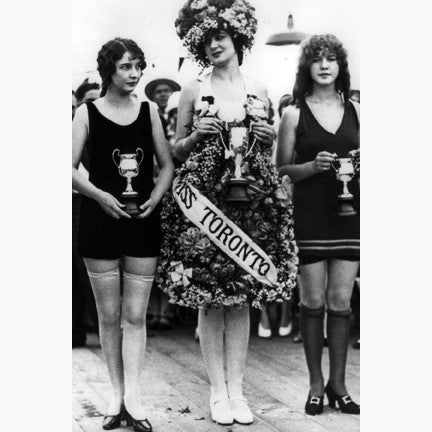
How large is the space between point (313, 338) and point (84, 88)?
56.6 inches

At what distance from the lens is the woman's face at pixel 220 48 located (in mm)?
3451

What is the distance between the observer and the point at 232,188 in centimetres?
340

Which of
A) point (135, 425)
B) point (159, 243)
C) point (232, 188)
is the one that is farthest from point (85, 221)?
point (135, 425)

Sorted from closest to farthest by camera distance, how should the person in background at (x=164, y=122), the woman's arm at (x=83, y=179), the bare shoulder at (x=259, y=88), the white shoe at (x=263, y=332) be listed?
the woman's arm at (x=83, y=179)
the bare shoulder at (x=259, y=88)
the person in background at (x=164, y=122)
the white shoe at (x=263, y=332)

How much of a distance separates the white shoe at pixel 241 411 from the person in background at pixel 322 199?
0.93ft

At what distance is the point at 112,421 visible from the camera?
11.2 feet

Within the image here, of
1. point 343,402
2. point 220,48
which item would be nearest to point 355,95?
point 220,48

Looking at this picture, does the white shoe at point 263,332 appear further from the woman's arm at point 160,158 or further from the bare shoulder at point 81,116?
the bare shoulder at point 81,116

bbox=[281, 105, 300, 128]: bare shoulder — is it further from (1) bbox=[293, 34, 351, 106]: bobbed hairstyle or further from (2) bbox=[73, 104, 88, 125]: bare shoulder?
(2) bbox=[73, 104, 88, 125]: bare shoulder

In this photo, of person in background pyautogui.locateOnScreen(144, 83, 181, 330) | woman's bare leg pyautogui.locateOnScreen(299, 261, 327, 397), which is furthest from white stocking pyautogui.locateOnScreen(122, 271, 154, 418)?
woman's bare leg pyautogui.locateOnScreen(299, 261, 327, 397)

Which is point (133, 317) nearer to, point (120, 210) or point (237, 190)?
point (120, 210)

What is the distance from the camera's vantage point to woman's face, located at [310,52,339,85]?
3594 mm

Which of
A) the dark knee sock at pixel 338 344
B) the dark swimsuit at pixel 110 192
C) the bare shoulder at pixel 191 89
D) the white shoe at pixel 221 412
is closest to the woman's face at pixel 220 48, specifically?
the bare shoulder at pixel 191 89
